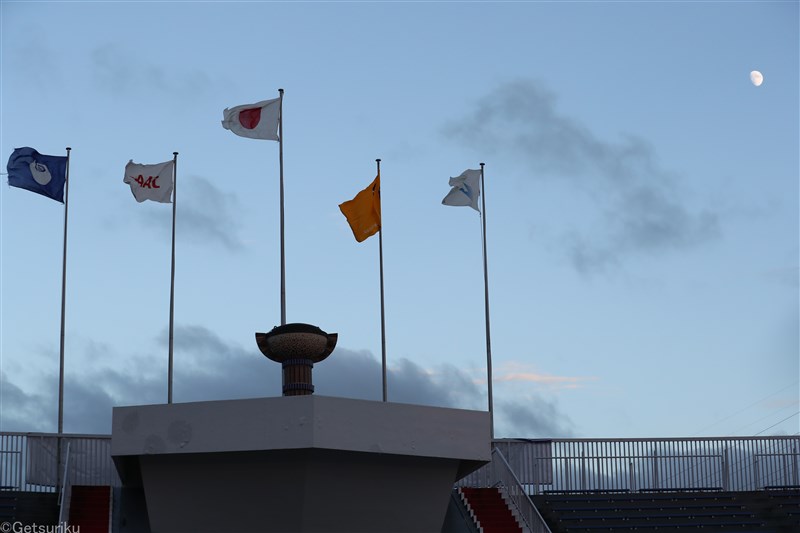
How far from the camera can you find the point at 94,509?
37.7m

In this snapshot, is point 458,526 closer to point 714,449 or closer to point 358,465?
point 358,465

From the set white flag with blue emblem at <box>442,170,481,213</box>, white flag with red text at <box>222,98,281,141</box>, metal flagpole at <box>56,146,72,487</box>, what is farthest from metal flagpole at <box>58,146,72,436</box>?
white flag with blue emblem at <box>442,170,481,213</box>

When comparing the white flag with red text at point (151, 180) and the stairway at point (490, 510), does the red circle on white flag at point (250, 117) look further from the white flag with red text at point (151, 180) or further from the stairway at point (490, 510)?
the stairway at point (490, 510)

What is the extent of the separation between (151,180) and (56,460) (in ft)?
30.8

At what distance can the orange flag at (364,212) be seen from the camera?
41.7 m

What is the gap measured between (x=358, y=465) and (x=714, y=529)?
12.4 meters

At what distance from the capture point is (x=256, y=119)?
135 feet

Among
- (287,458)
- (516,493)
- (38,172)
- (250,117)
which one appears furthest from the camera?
(38,172)

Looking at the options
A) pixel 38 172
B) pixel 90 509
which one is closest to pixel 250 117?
pixel 38 172

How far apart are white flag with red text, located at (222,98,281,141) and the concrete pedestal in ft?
34.8

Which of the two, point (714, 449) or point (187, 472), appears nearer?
point (187, 472)

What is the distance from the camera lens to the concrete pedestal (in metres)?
32.8

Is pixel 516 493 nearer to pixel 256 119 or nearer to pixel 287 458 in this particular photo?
pixel 287 458

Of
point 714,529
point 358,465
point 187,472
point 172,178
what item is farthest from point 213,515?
point 714,529
